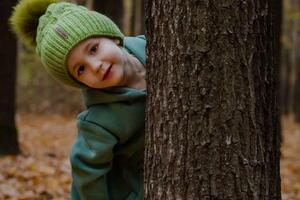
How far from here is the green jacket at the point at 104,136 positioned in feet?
9.17

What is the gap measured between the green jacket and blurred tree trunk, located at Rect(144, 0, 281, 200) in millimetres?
349

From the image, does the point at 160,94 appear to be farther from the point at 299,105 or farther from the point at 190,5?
the point at 299,105

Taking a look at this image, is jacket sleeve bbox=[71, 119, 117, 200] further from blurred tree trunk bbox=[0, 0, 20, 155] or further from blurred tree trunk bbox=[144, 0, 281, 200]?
blurred tree trunk bbox=[0, 0, 20, 155]

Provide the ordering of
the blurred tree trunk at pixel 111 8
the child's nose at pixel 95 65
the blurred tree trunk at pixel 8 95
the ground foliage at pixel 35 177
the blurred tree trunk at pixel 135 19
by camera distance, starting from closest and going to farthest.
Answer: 1. the child's nose at pixel 95 65
2. the ground foliage at pixel 35 177
3. the blurred tree trunk at pixel 8 95
4. the blurred tree trunk at pixel 111 8
5. the blurred tree trunk at pixel 135 19

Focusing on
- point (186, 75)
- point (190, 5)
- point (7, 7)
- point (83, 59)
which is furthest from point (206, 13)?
point (7, 7)

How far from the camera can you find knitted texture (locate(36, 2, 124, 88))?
2.75 meters

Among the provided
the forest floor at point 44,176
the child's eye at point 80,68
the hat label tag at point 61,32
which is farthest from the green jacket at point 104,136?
the forest floor at point 44,176

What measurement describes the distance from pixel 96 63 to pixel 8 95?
17.7 ft

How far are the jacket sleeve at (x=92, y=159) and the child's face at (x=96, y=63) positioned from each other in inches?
8.3

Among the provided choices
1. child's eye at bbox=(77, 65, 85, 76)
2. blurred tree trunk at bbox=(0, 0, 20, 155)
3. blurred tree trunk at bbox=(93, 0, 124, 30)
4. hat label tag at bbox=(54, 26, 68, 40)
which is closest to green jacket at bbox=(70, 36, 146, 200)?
child's eye at bbox=(77, 65, 85, 76)

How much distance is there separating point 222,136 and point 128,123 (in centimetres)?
57

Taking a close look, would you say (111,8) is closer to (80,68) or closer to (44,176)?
(44,176)

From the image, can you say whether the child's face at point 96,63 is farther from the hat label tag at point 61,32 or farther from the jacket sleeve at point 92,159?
the jacket sleeve at point 92,159

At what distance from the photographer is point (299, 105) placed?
60.8 ft
